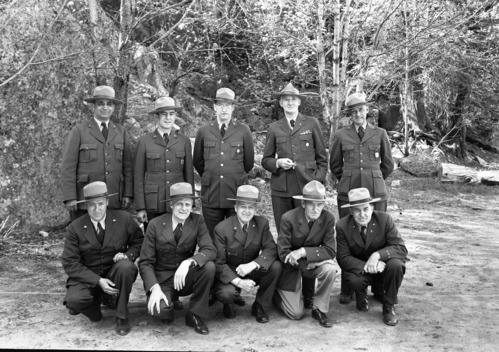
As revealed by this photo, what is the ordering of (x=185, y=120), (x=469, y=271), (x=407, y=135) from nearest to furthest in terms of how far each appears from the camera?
(x=469, y=271) < (x=185, y=120) < (x=407, y=135)

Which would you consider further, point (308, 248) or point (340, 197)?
point (340, 197)

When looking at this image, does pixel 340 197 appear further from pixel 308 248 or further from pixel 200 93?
pixel 200 93

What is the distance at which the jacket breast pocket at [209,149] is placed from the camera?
527 centimetres

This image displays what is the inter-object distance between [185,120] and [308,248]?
6894 millimetres

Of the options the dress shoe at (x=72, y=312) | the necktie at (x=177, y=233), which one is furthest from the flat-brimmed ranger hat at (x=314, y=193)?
the dress shoe at (x=72, y=312)

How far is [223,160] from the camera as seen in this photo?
207 inches

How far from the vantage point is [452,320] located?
4418 millimetres

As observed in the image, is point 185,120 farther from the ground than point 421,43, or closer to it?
closer to it

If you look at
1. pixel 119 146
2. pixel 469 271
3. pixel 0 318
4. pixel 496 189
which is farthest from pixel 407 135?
pixel 0 318

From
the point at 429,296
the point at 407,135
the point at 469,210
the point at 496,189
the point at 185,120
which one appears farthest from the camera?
the point at 407,135

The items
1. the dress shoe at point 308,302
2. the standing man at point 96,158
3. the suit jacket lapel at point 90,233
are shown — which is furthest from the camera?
the standing man at point 96,158

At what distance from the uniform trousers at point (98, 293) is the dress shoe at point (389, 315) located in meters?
2.15

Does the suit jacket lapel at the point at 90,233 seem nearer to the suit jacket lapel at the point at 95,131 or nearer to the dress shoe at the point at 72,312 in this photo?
the dress shoe at the point at 72,312

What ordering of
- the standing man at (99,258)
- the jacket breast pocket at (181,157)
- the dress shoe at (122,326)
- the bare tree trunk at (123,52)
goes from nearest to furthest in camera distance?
the dress shoe at (122,326) < the standing man at (99,258) < the jacket breast pocket at (181,157) < the bare tree trunk at (123,52)
